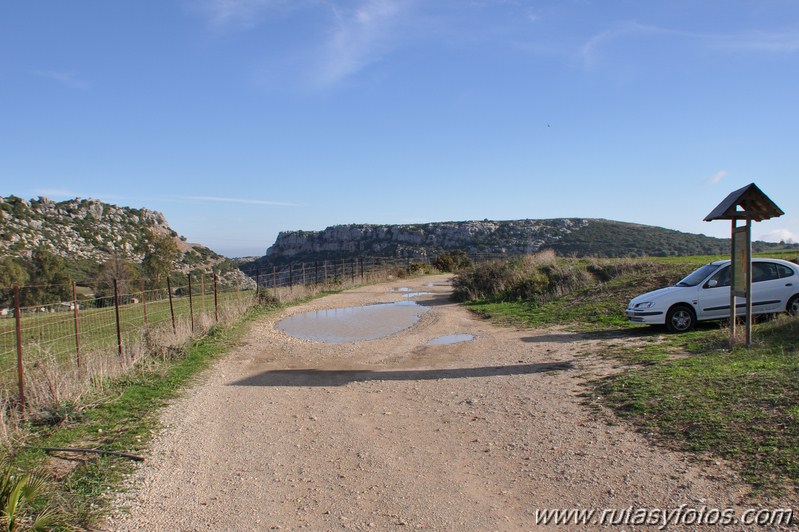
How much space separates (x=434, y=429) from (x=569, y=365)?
4.04m

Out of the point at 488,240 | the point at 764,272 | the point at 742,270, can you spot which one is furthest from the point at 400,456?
the point at 488,240

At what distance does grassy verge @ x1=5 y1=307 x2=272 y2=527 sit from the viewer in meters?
4.78

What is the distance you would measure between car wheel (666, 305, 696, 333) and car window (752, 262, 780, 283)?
1.62 meters

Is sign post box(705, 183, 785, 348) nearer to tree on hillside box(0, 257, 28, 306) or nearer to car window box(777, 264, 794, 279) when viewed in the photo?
car window box(777, 264, 794, 279)

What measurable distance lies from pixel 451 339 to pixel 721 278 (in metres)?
6.22

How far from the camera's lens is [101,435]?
659cm

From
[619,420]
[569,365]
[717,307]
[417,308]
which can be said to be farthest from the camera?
[417,308]

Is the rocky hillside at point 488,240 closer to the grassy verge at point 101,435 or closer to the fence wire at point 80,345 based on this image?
the fence wire at point 80,345

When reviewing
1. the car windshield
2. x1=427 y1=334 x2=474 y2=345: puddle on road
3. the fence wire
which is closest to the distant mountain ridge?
the fence wire

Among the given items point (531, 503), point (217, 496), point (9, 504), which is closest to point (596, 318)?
point (531, 503)

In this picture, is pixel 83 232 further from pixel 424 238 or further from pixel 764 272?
pixel 764 272

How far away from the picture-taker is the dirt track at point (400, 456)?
454cm

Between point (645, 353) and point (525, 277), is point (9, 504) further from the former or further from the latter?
point (525, 277)

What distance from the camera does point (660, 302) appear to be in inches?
503
